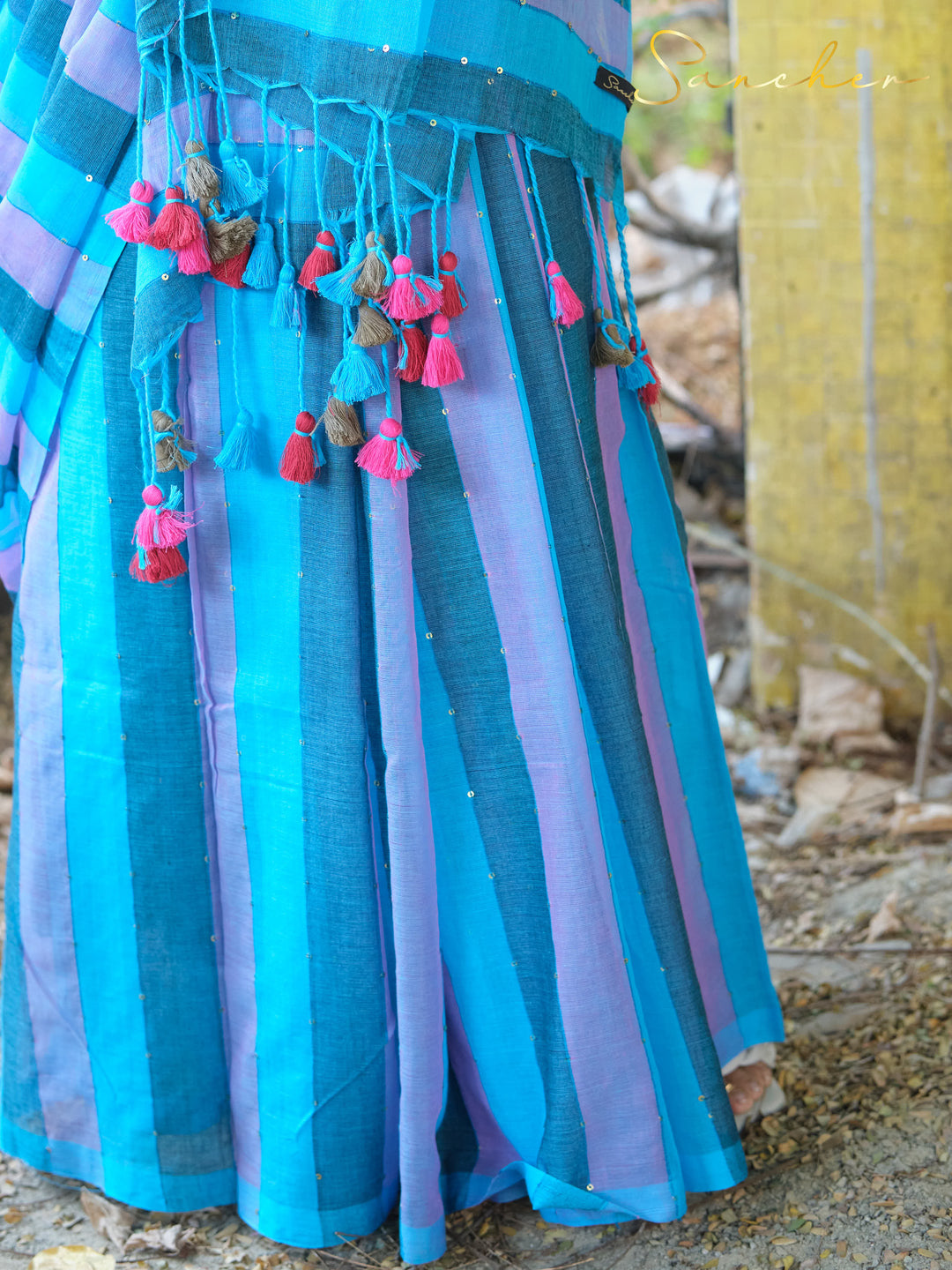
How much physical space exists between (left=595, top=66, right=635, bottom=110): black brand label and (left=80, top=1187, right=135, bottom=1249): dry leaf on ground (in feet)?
5.13

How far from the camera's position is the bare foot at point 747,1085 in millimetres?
1702

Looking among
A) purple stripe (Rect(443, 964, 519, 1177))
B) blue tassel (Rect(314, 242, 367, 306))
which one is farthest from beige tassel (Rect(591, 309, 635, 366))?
purple stripe (Rect(443, 964, 519, 1177))

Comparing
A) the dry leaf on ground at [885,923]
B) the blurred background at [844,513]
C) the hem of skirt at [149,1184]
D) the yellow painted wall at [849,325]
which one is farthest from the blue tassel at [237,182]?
the yellow painted wall at [849,325]

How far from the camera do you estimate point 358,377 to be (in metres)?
1.26

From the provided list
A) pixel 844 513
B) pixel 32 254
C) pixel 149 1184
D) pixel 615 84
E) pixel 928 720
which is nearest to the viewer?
pixel 32 254

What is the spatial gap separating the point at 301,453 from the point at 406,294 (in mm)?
204

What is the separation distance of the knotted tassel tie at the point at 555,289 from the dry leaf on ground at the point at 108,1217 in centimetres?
128

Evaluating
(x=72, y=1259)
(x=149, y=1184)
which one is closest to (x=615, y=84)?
(x=149, y=1184)

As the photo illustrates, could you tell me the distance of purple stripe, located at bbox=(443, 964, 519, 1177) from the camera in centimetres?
149

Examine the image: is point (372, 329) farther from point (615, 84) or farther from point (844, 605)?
point (844, 605)

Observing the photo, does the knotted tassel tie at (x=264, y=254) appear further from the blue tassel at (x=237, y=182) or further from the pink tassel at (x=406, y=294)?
the pink tassel at (x=406, y=294)

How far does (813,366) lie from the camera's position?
10.3 ft

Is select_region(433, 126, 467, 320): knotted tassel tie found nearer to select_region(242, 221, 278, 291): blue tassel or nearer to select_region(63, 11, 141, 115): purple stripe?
select_region(242, 221, 278, 291): blue tassel

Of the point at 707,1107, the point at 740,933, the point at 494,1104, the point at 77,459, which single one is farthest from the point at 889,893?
the point at 77,459
